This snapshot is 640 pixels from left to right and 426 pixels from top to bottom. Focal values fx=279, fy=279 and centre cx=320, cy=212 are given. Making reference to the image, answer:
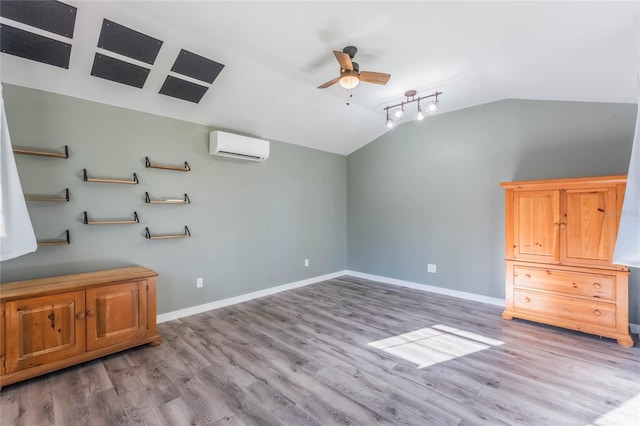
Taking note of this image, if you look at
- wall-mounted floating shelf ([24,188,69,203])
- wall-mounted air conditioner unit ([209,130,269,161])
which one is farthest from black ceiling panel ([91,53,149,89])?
wall-mounted floating shelf ([24,188,69,203])

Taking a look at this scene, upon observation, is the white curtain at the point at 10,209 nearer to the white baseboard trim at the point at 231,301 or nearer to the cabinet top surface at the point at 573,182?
the white baseboard trim at the point at 231,301

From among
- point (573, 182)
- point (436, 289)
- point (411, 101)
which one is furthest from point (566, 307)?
point (411, 101)

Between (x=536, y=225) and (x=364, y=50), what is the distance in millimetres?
2623

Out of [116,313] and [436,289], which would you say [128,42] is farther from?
[436,289]

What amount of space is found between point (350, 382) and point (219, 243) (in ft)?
8.01

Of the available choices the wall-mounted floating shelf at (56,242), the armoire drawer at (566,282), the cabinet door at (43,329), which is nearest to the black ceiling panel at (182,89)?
the wall-mounted floating shelf at (56,242)

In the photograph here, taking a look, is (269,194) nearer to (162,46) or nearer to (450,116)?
(162,46)

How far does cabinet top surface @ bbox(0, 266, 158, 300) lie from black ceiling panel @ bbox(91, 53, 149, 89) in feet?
6.08

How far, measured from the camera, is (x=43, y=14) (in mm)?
2029

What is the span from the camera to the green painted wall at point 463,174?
313cm

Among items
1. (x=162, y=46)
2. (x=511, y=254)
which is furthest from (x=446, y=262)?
(x=162, y=46)

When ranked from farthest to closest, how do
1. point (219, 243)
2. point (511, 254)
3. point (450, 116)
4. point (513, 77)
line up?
point (450, 116) → point (219, 243) → point (511, 254) → point (513, 77)

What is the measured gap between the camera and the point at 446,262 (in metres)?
→ 4.25

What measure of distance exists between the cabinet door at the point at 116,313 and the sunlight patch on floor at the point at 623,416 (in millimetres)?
3461
